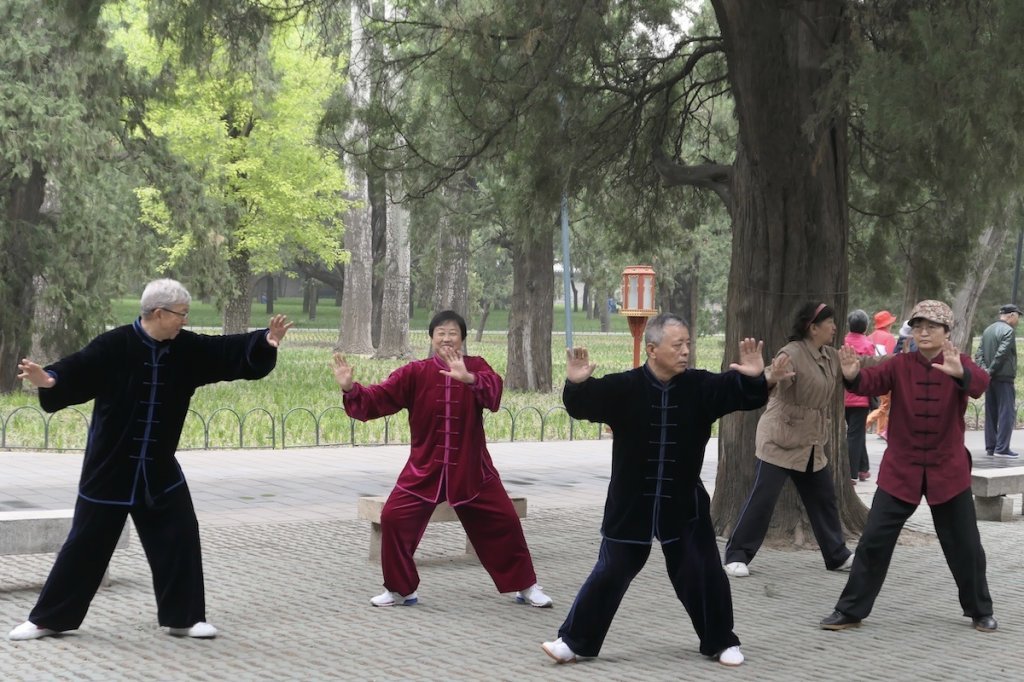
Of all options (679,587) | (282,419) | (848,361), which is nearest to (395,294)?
(282,419)

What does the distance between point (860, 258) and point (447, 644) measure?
6.23 m

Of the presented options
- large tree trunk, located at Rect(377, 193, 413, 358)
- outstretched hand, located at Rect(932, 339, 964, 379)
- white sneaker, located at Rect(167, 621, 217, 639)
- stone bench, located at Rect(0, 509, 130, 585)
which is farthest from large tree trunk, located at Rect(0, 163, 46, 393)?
outstretched hand, located at Rect(932, 339, 964, 379)

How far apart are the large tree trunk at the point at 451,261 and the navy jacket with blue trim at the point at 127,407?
20.7 m

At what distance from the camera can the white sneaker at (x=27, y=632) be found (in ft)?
21.8

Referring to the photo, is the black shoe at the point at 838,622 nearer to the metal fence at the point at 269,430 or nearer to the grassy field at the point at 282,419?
the grassy field at the point at 282,419

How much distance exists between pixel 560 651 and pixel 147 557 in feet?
6.56

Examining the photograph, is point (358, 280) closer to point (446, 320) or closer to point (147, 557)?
point (446, 320)

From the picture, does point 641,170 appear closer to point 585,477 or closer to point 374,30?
point 374,30

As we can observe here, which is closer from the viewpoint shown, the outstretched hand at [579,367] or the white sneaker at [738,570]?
the outstretched hand at [579,367]

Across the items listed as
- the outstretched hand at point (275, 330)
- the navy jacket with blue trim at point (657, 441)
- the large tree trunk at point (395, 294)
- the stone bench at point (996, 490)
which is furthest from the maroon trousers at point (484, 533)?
the large tree trunk at point (395, 294)

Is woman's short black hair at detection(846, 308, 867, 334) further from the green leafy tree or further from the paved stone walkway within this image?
the green leafy tree

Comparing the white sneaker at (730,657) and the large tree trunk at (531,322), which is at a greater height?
→ the large tree trunk at (531,322)

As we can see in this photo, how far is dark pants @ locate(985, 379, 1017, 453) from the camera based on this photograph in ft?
53.2

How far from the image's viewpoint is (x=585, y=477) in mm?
13914
